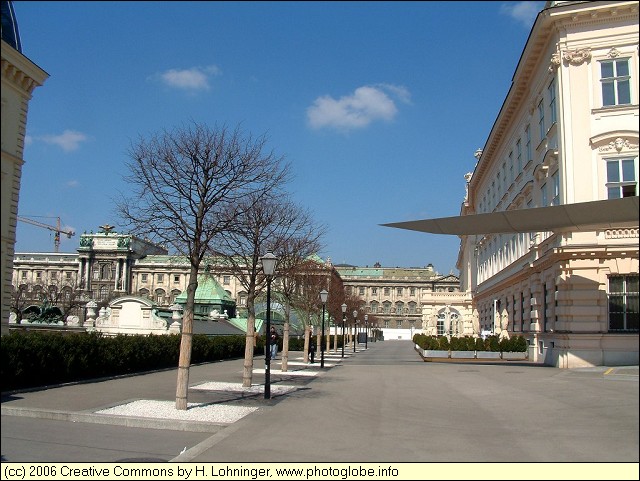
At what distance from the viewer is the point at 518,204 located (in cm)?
3881

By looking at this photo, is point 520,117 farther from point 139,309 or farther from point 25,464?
point 25,464

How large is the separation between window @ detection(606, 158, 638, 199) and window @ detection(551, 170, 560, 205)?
2.37 metres

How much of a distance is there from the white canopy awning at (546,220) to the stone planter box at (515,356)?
22.5 metres

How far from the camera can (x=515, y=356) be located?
3444 cm

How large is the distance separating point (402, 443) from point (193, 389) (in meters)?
11.3

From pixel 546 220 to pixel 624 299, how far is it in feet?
14.8

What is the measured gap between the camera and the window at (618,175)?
24750mm

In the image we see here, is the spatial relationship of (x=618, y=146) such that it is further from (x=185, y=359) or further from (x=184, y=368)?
(x=184, y=368)

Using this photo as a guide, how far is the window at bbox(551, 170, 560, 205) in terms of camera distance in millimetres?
27891

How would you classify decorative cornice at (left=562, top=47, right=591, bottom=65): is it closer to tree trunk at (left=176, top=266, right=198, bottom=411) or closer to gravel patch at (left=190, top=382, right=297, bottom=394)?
gravel patch at (left=190, top=382, right=297, bottom=394)

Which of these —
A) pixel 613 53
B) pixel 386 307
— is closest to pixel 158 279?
pixel 386 307

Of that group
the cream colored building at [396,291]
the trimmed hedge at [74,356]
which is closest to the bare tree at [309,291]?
the trimmed hedge at [74,356]

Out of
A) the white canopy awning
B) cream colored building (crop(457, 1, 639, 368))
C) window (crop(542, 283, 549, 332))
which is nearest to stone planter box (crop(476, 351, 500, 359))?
cream colored building (crop(457, 1, 639, 368))

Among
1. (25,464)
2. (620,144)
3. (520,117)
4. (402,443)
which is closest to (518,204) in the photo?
(520,117)
